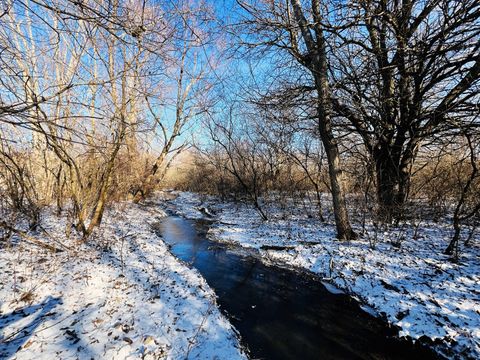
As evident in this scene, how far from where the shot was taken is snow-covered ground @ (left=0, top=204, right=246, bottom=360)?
3.03 metres

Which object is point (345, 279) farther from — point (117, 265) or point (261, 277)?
point (117, 265)

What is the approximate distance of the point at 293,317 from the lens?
4.43 m

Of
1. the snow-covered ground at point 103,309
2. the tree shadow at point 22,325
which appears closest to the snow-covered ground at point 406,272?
the snow-covered ground at point 103,309

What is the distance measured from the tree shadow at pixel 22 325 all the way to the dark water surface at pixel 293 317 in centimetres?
283

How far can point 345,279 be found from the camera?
17.5ft

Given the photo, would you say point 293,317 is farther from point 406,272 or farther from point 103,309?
point 103,309

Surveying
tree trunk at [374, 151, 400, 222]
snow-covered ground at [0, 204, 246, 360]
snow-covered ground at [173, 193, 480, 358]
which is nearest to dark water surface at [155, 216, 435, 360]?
snow-covered ground at [173, 193, 480, 358]

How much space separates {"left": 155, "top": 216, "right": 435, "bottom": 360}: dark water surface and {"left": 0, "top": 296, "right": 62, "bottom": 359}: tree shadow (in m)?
2.83

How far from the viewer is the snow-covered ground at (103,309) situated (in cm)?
303

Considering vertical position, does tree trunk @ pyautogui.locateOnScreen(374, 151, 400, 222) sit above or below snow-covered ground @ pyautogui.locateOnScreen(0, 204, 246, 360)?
above

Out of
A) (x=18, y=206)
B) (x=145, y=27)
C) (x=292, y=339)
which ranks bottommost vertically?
(x=292, y=339)

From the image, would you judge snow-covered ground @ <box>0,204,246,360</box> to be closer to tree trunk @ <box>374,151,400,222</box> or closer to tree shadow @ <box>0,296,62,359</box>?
tree shadow @ <box>0,296,62,359</box>

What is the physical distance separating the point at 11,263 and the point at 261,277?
5.41 m

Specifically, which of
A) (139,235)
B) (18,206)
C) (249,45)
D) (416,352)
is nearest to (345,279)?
(416,352)
